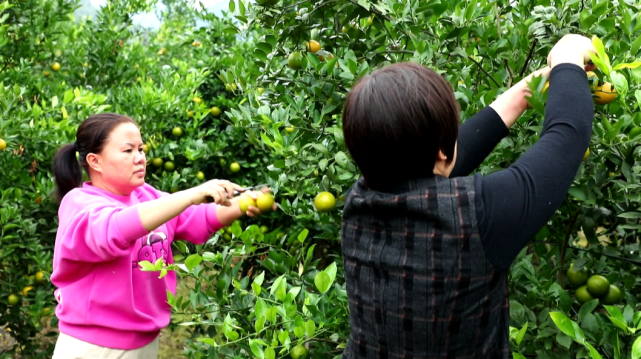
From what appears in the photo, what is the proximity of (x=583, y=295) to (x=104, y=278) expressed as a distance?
5.03ft

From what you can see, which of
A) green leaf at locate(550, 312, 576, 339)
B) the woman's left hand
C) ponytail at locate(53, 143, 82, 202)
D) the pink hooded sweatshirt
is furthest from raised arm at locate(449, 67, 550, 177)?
ponytail at locate(53, 143, 82, 202)

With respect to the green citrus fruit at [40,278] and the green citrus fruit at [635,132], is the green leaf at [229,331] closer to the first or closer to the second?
the green citrus fruit at [635,132]

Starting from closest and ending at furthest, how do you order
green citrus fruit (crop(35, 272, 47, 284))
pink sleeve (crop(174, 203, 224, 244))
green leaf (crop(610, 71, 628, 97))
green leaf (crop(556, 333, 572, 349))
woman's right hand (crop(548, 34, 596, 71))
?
woman's right hand (crop(548, 34, 596, 71))
green leaf (crop(610, 71, 628, 97))
green leaf (crop(556, 333, 572, 349))
pink sleeve (crop(174, 203, 224, 244))
green citrus fruit (crop(35, 272, 47, 284))

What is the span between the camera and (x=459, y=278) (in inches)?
48.9

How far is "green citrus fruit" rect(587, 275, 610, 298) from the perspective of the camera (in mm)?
1779

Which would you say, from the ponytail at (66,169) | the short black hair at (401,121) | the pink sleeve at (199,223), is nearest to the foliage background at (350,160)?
the pink sleeve at (199,223)

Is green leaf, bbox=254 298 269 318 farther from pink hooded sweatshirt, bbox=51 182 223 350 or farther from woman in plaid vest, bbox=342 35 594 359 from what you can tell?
pink hooded sweatshirt, bbox=51 182 223 350

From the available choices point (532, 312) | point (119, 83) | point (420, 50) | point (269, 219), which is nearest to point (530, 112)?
point (420, 50)

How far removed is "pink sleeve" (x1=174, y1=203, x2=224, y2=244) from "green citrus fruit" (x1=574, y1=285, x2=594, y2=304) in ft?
4.13

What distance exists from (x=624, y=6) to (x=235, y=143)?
2.90m

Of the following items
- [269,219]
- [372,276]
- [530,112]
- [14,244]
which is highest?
[530,112]

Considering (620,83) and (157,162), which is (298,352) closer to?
(620,83)

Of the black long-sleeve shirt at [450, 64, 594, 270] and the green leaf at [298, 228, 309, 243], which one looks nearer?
the black long-sleeve shirt at [450, 64, 594, 270]

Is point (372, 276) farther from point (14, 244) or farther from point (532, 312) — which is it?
point (14, 244)
